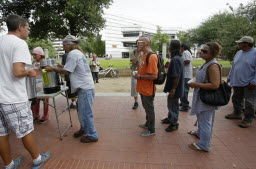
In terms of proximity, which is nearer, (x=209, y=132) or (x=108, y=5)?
(x=209, y=132)

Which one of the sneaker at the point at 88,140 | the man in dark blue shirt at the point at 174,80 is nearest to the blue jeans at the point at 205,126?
the man in dark blue shirt at the point at 174,80

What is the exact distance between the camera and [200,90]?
3230mm

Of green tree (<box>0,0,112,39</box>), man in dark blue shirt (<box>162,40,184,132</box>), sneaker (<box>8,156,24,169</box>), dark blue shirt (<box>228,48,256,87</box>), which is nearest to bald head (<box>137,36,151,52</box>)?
man in dark blue shirt (<box>162,40,184,132</box>)

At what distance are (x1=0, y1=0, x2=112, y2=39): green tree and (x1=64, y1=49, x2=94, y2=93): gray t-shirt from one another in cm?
719

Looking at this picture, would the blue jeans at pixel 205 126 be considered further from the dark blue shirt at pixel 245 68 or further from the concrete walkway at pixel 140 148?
the dark blue shirt at pixel 245 68

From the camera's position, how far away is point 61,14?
34.4 ft

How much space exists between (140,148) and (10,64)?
2.33m

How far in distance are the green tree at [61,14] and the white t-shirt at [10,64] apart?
7.86 metres

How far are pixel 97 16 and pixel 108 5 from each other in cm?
124

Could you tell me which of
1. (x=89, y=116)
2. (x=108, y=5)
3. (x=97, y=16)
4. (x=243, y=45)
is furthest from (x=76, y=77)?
(x=108, y=5)

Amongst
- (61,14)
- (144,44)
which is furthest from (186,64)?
(61,14)

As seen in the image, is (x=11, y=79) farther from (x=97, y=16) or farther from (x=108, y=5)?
(x=108, y=5)

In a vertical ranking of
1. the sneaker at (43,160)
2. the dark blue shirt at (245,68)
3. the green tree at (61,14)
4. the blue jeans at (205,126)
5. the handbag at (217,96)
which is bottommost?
the sneaker at (43,160)

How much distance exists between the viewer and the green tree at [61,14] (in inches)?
395
